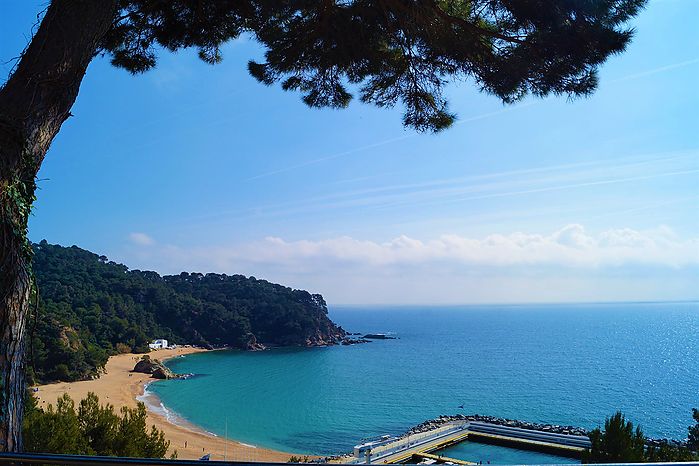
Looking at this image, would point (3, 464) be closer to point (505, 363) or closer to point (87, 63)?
point (87, 63)

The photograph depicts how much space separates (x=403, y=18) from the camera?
10.6 ft

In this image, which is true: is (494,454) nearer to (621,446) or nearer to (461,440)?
(461,440)

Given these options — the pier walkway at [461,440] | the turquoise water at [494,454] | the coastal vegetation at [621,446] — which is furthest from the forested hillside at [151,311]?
the coastal vegetation at [621,446]

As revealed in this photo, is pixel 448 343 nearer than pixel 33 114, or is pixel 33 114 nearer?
pixel 33 114

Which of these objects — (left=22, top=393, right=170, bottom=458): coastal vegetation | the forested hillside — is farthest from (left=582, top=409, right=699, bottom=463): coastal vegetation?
the forested hillside

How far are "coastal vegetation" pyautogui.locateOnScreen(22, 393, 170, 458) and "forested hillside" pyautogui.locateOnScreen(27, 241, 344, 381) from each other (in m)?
24.1

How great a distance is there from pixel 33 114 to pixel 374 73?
261 centimetres

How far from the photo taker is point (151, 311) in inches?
2015

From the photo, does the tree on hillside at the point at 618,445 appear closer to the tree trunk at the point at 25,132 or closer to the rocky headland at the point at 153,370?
the tree trunk at the point at 25,132

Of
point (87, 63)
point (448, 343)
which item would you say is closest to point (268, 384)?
point (448, 343)

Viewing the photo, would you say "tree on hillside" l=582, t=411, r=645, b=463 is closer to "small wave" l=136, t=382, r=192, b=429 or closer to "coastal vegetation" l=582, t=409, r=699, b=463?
"coastal vegetation" l=582, t=409, r=699, b=463

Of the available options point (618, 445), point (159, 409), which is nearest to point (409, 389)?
point (159, 409)

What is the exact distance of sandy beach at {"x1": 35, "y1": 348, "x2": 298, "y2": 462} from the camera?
19125 mm

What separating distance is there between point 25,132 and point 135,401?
1175 inches
